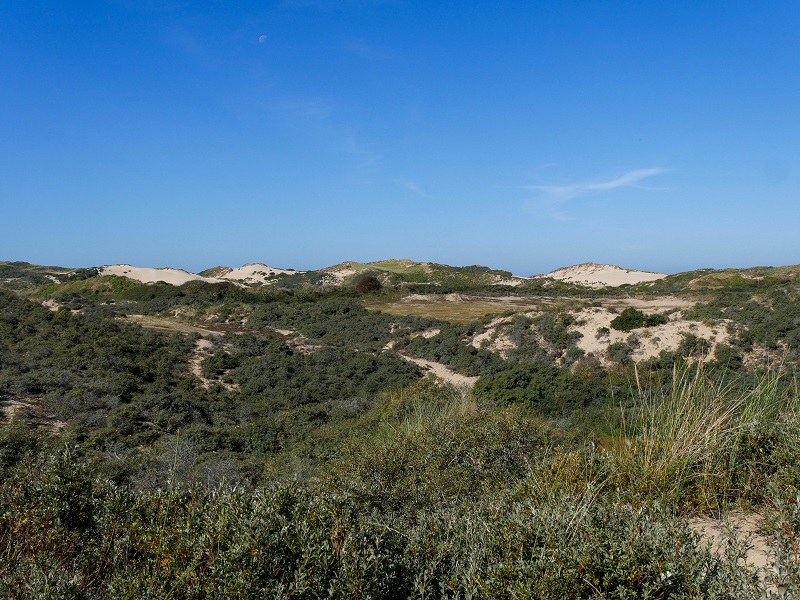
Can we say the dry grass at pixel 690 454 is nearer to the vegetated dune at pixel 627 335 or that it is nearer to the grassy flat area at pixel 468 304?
the vegetated dune at pixel 627 335

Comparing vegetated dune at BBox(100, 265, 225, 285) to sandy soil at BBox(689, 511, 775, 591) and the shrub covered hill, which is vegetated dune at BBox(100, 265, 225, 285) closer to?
the shrub covered hill

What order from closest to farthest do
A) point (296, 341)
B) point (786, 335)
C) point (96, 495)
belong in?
point (96, 495) < point (786, 335) < point (296, 341)

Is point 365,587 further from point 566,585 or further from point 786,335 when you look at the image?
point 786,335

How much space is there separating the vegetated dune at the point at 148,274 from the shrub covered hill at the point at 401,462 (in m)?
29.4

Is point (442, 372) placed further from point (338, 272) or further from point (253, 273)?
point (253, 273)

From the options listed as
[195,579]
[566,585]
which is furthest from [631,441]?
[195,579]

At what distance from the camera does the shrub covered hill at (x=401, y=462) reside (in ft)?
10.1

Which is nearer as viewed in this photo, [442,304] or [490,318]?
[490,318]

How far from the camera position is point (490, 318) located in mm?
32344

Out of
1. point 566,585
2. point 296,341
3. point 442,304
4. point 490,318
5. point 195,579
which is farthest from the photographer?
point 442,304

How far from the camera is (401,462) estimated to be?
7.35 m

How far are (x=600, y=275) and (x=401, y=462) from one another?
6972cm

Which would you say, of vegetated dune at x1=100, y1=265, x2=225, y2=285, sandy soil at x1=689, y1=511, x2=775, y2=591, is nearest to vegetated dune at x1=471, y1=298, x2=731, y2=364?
sandy soil at x1=689, y1=511, x2=775, y2=591

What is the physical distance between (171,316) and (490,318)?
81.3 ft
